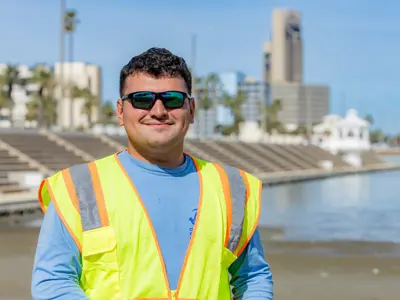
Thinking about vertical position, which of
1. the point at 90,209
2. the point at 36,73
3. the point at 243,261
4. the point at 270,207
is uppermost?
the point at 36,73

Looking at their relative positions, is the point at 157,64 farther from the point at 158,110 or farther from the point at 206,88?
the point at 206,88

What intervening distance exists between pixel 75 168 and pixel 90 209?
20cm

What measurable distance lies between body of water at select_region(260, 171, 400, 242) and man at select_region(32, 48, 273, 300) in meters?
15.4

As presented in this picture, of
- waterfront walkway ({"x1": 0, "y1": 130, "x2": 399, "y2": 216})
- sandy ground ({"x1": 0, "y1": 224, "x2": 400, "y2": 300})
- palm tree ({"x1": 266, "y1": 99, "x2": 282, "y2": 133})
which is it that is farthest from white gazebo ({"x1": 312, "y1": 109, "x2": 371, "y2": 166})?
sandy ground ({"x1": 0, "y1": 224, "x2": 400, "y2": 300})

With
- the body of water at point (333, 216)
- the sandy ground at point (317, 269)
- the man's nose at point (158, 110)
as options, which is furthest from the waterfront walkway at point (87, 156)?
the man's nose at point (158, 110)

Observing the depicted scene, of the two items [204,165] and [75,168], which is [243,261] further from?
[75,168]

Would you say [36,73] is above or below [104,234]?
above

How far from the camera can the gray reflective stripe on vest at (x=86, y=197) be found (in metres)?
2.21

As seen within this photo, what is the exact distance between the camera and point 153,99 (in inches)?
92.8

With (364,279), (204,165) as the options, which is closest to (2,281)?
(364,279)

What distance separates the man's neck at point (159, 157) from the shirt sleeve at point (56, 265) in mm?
382

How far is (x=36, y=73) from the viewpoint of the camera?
9000cm

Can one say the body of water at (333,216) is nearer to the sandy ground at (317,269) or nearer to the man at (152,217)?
the sandy ground at (317,269)

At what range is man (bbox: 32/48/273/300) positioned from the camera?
2.19 metres
